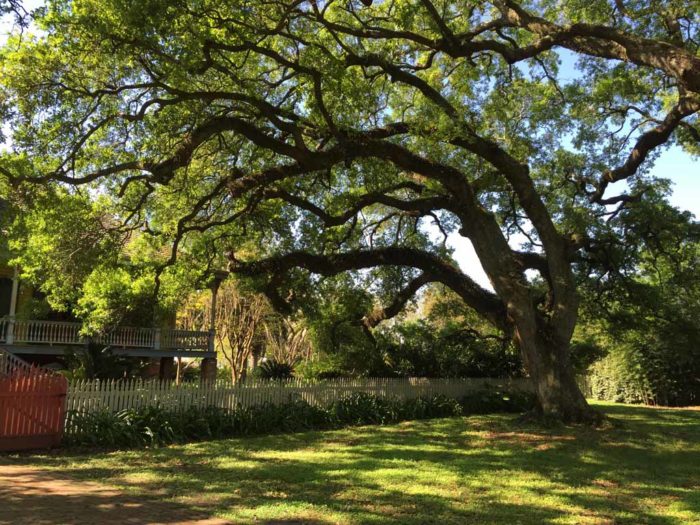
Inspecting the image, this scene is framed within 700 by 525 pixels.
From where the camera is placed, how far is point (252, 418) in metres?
14.1

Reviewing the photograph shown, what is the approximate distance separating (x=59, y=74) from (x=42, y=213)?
3.23 metres

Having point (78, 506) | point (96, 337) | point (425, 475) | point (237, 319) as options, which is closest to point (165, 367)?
point (96, 337)

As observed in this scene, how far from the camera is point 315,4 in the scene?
451 inches

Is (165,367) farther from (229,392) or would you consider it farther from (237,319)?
(229,392)

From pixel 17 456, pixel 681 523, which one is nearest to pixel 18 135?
pixel 17 456

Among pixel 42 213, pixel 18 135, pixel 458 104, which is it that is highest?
pixel 458 104

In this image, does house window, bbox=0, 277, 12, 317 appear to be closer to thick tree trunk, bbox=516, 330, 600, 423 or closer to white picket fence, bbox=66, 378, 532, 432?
white picket fence, bbox=66, 378, 532, 432

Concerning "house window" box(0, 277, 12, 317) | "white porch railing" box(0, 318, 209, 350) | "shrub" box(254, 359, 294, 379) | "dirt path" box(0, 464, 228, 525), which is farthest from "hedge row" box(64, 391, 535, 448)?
"house window" box(0, 277, 12, 317)

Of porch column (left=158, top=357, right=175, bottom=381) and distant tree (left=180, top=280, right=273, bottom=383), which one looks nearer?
porch column (left=158, top=357, right=175, bottom=381)

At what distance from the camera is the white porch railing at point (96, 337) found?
20297 mm

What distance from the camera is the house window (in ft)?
76.0

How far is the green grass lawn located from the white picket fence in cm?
187

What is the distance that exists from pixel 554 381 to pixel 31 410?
11.6 metres

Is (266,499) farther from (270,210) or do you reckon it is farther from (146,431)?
(270,210)
